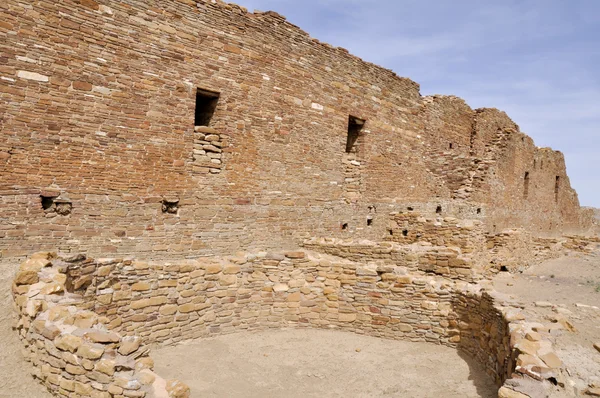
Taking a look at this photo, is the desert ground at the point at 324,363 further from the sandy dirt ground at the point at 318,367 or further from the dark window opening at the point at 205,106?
the dark window opening at the point at 205,106

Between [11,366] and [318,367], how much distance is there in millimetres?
4194

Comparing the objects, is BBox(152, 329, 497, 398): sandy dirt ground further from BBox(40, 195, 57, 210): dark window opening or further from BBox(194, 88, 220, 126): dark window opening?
BBox(194, 88, 220, 126): dark window opening

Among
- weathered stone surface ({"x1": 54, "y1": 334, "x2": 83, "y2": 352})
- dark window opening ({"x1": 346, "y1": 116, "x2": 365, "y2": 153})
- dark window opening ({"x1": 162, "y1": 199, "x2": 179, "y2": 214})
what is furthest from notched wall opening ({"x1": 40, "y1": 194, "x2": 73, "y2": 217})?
dark window opening ({"x1": 346, "y1": 116, "x2": 365, "y2": 153})

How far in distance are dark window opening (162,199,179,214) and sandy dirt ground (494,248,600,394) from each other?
22.0 ft

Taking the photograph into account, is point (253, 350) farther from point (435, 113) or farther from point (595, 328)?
point (435, 113)

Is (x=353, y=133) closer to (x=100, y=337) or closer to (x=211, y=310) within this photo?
(x=211, y=310)

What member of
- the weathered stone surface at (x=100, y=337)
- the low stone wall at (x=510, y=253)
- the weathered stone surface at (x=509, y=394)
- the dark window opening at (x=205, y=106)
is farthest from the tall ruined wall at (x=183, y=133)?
the weathered stone surface at (x=509, y=394)

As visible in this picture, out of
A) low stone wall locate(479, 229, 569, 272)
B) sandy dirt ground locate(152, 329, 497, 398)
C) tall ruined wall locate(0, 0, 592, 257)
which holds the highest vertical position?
tall ruined wall locate(0, 0, 592, 257)

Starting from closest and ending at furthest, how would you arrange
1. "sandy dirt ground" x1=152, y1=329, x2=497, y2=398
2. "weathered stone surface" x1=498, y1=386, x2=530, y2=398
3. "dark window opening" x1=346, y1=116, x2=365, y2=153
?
"weathered stone surface" x1=498, y1=386, x2=530, y2=398 → "sandy dirt ground" x1=152, y1=329, x2=497, y2=398 → "dark window opening" x1=346, y1=116, x2=365, y2=153

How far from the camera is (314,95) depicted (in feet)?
A: 37.5

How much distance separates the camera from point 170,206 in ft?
28.7

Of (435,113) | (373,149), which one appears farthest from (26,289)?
(435,113)

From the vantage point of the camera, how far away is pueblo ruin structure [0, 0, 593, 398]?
18.3 ft

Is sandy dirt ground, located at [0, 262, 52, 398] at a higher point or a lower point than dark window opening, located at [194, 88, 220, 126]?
lower
